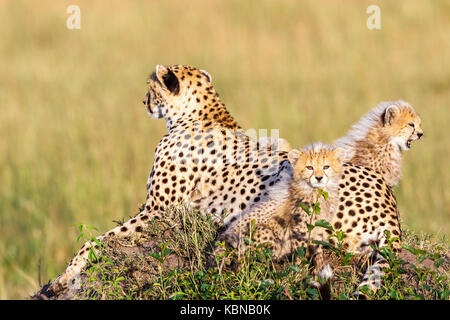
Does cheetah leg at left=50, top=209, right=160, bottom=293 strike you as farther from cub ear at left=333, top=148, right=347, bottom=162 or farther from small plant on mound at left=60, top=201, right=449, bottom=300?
cub ear at left=333, top=148, right=347, bottom=162

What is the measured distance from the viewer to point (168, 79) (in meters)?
4.70

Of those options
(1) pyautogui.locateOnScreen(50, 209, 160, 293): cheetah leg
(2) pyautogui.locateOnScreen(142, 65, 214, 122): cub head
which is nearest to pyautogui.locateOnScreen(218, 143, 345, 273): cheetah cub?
(1) pyautogui.locateOnScreen(50, 209, 160, 293): cheetah leg

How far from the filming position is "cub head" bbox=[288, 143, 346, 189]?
3574mm

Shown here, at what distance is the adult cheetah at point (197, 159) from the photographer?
4227 millimetres

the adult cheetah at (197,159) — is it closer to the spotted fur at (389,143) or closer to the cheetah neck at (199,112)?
the cheetah neck at (199,112)

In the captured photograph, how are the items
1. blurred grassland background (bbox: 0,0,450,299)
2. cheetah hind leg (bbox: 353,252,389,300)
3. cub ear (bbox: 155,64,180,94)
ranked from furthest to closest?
1. blurred grassland background (bbox: 0,0,450,299)
2. cub ear (bbox: 155,64,180,94)
3. cheetah hind leg (bbox: 353,252,389,300)

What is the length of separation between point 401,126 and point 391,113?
108 millimetres

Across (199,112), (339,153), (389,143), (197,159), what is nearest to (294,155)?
(339,153)

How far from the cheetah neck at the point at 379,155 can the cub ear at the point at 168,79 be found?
3.91 feet

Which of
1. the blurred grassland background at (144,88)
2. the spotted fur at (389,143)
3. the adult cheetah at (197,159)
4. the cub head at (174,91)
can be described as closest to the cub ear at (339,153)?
the adult cheetah at (197,159)

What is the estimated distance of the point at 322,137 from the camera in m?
9.64

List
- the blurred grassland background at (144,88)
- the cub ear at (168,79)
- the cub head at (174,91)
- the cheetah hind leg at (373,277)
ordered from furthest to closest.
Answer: the blurred grassland background at (144,88) < the cub head at (174,91) < the cub ear at (168,79) < the cheetah hind leg at (373,277)

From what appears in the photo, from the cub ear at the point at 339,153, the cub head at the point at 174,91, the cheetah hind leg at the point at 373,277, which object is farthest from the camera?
the cub head at the point at 174,91

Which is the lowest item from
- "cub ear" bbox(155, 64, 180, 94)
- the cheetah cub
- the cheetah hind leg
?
the cheetah hind leg
